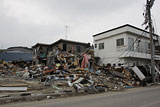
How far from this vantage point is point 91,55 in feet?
72.5

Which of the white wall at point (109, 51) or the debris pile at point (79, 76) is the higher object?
the white wall at point (109, 51)

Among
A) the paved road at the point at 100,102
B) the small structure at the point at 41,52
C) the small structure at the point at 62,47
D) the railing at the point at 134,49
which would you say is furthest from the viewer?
the small structure at the point at 41,52

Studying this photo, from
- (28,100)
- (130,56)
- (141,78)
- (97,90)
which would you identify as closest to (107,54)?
(130,56)

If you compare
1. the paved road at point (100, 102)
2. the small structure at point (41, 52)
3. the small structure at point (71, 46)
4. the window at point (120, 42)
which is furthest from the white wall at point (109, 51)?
the paved road at point (100, 102)

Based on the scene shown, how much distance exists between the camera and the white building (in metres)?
19.7

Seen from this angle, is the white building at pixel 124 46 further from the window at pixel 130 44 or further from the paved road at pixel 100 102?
the paved road at pixel 100 102

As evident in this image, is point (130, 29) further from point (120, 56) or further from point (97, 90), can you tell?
point (97, 90)

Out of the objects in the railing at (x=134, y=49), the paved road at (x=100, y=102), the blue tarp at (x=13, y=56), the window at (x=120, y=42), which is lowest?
the paved road at (x=100, y=102)

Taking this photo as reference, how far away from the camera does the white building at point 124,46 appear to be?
1966 cm

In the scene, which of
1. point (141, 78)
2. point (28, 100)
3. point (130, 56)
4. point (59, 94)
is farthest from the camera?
point (130, 56)

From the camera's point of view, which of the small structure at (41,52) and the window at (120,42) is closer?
the window at (120,42)

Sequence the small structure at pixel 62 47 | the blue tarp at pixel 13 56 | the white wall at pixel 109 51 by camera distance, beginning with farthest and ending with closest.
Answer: the blue tarp at pixel 13 56 < the small structure at pixel 62 47 < the white wall at pixel 109 51

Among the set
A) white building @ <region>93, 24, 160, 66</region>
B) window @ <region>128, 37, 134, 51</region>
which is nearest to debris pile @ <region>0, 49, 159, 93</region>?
white building @ <region>93, 24, 160, 66</region>

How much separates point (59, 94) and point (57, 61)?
41.9 ft
